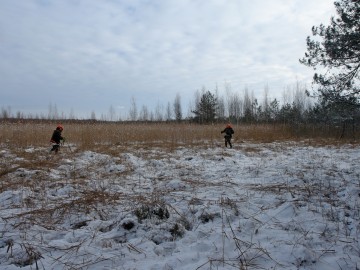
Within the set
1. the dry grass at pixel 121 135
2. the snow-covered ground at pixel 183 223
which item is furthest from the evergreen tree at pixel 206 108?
the snow-covered ground at pixel 183 223

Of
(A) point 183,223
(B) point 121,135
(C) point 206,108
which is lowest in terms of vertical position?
(A) point 183,223

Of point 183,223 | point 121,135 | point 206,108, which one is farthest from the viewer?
point 206,108

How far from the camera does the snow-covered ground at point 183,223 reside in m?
2.28

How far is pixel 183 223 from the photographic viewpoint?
2.97 metres

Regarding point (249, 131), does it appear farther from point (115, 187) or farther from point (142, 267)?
point (142, 267)

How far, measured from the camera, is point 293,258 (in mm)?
2275

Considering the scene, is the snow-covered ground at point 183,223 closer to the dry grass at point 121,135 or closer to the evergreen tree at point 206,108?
the dry grass at point 121,135

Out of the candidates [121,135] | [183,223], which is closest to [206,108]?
[121,135]

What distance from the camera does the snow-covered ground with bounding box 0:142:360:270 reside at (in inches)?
89.7

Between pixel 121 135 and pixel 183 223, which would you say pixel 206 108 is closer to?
pixel 121 135

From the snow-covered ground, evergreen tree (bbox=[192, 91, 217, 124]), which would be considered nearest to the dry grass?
the snow-covered ground

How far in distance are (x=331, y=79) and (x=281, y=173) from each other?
132 inches

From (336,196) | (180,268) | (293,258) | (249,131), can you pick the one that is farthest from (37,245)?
(249,131)

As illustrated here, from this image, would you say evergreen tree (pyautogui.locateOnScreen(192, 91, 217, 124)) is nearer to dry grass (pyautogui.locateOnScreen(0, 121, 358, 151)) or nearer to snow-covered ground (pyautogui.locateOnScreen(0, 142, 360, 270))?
dry grass (pyautogui.locateOnScreen(0, 121, 358, 151))
